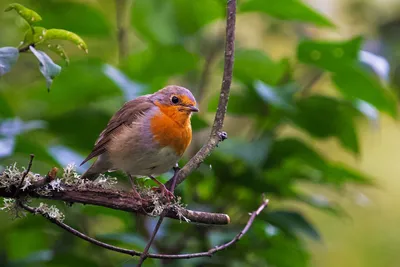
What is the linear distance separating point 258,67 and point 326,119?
58cm

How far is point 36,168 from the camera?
3355mm

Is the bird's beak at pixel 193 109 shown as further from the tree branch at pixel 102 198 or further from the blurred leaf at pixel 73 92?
the tree branch at pixel 102 198

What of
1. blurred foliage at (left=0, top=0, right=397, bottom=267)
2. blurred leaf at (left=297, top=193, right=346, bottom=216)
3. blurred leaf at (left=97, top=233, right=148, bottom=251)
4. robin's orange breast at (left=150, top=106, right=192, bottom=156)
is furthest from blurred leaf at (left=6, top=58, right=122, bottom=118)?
blurred leaf at (left=297, top=193, right=346, bottom=216)

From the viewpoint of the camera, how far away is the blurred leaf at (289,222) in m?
3.27

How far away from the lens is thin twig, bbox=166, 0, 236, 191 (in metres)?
2.09

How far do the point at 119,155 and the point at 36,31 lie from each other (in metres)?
0.98

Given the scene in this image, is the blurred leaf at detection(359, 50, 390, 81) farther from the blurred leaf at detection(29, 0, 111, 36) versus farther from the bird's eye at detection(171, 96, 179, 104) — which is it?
the blurred leaf at detection(29, 0, 111, 36)

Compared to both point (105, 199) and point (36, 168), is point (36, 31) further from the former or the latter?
point (36, 168)

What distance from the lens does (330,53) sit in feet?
11.2

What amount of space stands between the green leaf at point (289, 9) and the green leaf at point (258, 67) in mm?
265

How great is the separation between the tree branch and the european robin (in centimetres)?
65

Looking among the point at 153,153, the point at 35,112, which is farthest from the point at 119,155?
the point at 35,112

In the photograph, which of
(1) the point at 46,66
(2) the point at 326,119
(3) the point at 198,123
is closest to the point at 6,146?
(3) the point at 198,123

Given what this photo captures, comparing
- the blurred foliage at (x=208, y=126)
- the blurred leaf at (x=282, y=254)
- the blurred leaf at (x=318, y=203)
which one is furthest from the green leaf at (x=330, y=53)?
the blurred leaf at (x=282, y=254)
